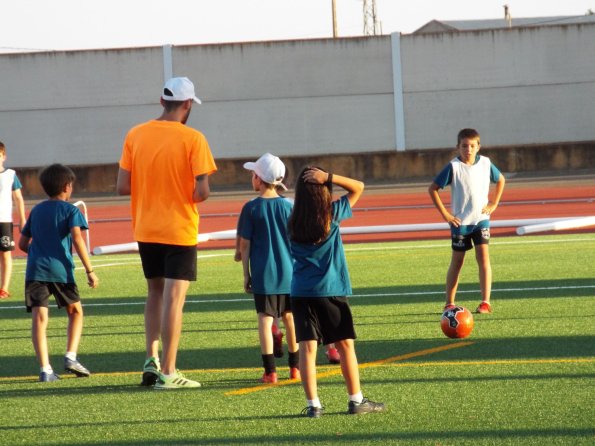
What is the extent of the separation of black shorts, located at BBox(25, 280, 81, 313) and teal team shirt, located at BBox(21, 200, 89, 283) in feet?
0.13

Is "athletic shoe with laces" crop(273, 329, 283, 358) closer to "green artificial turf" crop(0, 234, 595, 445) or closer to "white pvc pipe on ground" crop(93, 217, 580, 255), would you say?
"green artificial turf" crop(0, 234, 595, 445)

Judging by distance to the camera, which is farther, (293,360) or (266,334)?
(293,360)

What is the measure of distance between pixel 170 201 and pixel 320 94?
44810 mm

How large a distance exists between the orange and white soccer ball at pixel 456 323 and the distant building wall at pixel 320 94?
133 feet

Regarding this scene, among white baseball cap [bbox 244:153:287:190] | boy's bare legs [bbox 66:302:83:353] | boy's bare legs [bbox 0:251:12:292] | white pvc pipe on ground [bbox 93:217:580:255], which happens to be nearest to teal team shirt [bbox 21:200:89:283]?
boy's bare legs [bbox 66:302:83:353]

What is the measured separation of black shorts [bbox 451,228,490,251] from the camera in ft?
37.9

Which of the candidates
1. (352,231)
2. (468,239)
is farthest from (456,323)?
(352,231)

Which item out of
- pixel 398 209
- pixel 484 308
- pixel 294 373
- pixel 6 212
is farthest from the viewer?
pixel 398 209

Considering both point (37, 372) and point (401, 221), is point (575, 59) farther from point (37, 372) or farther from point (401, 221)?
point (37, 372)

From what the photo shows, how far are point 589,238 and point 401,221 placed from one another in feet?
32.2

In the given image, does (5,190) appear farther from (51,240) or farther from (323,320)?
(323,320)

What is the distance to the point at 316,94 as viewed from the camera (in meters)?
52.4

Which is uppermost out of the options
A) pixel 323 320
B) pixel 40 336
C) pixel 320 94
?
pixel 320 94

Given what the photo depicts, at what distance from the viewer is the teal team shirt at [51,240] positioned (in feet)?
28.4
